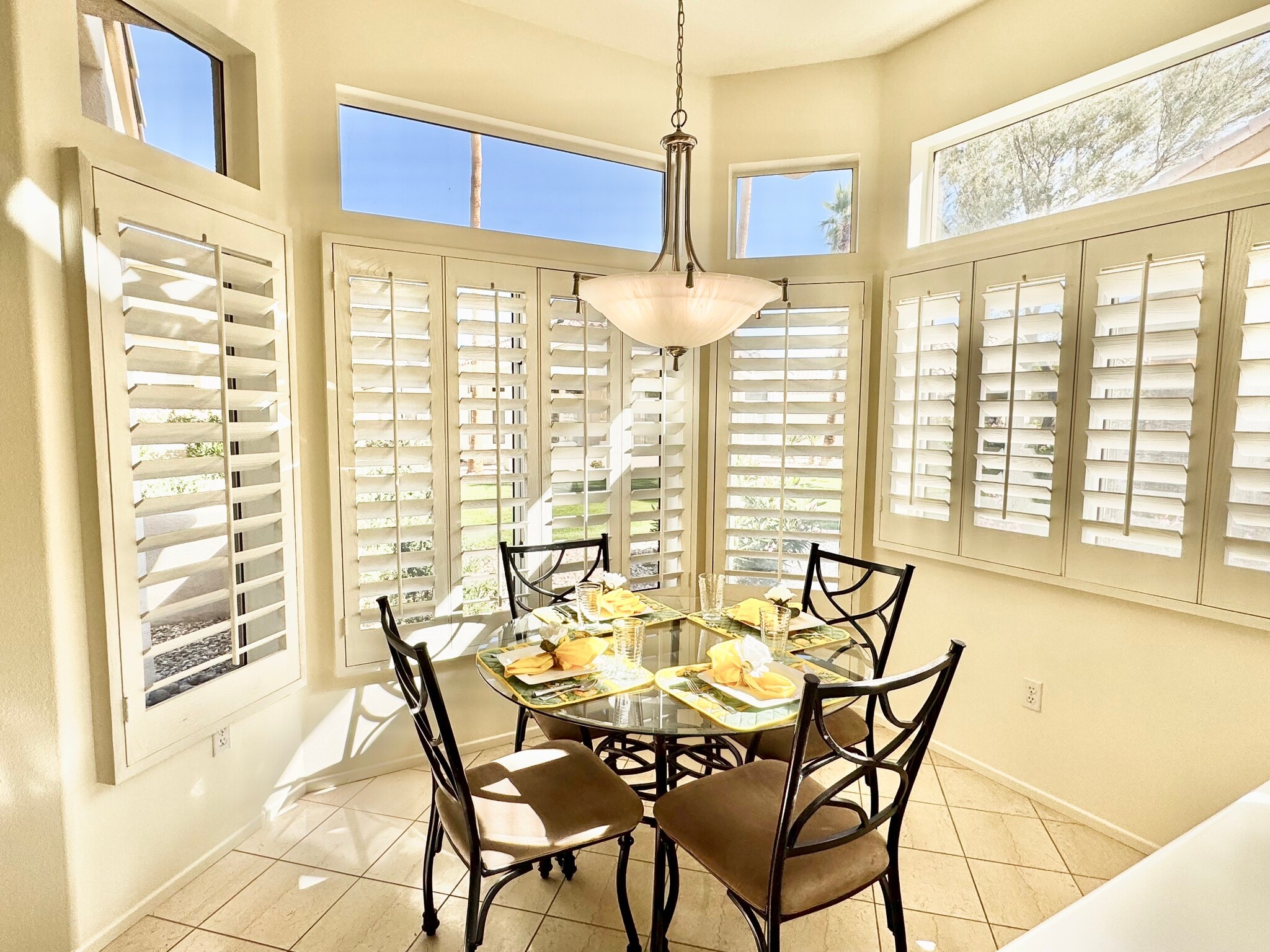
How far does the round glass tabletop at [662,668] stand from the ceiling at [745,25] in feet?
7.83

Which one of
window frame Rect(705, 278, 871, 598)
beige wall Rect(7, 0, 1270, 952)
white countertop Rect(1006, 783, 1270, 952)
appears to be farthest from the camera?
window frame Rect(705, 278, 871, 598)

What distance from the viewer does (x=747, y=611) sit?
7.71 ft

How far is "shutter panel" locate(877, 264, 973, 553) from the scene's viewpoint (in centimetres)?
282

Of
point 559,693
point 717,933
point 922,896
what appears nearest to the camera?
point 559,693

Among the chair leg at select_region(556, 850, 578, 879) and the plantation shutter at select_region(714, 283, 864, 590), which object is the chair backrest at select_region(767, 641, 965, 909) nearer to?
the chair leg at select_region(556, 850, 578, 879)

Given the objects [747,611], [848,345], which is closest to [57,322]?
[747,611]

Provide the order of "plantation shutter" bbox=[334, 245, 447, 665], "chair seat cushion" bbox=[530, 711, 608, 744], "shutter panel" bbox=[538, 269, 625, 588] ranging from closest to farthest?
"chair seat cushion" bbox=[530, 711, 608, 744]
"plantation shutter" bbox=[334, 245, 447, 665]
"shutter panel" bbox=[538, 269, 625, 588]

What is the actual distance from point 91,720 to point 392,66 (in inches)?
96.6

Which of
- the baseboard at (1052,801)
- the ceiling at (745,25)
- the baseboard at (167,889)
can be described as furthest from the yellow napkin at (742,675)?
the ceiling at (745,25)

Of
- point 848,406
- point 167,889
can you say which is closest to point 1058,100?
point 848,406

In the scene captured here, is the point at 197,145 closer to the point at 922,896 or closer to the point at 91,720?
the point at 91,720

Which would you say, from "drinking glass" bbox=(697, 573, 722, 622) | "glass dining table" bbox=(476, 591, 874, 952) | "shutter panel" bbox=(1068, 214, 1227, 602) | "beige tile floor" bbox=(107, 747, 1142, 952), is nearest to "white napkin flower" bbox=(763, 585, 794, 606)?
"glass dining table" bbox=(476, 591, 874, 952)

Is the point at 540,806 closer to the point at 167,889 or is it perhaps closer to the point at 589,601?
the point at 589,601

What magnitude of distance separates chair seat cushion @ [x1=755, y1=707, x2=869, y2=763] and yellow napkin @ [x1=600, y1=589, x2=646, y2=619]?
0.60 meters
